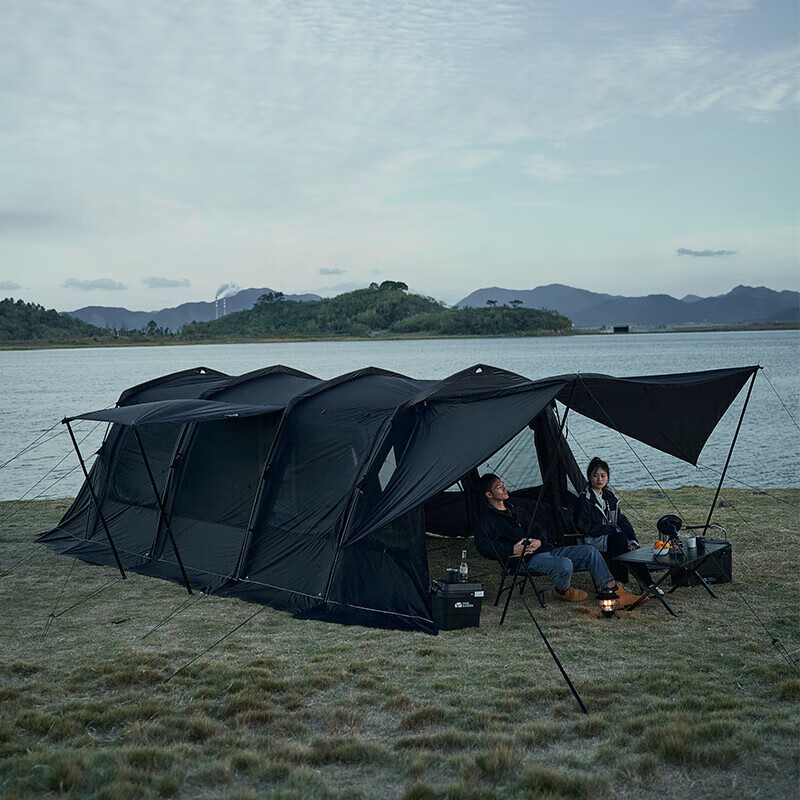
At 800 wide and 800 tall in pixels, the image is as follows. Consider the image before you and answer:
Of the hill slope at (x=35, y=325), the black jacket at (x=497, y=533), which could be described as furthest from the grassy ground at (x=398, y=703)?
the hill slope at (x=35, y=325)

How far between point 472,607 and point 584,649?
0.99m

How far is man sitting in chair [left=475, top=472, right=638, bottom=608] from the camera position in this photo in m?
7.34

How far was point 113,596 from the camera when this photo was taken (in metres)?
8.11

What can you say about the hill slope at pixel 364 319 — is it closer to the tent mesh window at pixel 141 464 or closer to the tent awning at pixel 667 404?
the tent mesh window at pixel 141 464

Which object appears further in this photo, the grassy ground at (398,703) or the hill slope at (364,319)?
the hill slope at (364,319)

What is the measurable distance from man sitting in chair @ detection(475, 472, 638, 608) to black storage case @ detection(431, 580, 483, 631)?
1.95ft

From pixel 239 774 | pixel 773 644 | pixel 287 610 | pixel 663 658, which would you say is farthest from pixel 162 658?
pixel 773 644

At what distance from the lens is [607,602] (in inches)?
278

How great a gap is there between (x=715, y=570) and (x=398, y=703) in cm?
385

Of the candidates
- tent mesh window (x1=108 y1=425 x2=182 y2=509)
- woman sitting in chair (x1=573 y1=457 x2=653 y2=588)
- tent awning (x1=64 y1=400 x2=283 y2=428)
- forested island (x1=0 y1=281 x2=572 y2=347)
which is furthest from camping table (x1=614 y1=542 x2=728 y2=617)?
forested island (x1=0 y1=281 x2=572 y2=347)

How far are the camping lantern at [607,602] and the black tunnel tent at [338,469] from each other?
999 millimetres

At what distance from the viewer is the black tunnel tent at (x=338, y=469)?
Result: 23.3 ft

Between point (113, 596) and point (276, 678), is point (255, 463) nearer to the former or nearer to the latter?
point (113, 596)

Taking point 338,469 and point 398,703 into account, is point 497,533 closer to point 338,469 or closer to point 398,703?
point 338,469
